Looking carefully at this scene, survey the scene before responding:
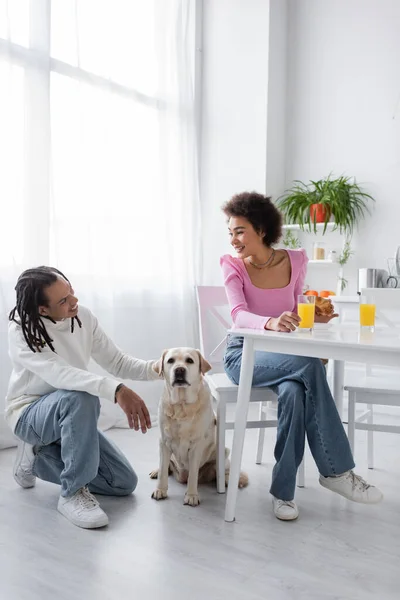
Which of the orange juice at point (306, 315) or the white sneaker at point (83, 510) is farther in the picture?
the orange juice at point (306, 315)

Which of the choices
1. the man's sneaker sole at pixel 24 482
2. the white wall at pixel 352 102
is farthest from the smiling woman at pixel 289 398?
the white wall at pixel 352 102

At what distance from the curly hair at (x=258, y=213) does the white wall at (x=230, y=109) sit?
166 cm

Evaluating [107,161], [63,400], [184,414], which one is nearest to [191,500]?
[184,414]

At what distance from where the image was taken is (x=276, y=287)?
2363 mm

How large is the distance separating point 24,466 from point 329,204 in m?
2.69

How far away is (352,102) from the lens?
13.2 feet

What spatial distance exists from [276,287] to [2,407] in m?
1.47

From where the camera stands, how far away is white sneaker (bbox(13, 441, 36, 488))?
208 cm

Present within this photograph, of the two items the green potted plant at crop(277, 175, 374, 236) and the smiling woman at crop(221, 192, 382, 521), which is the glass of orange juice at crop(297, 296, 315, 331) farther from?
the green potted plant at crop(277, 175, 374, 236)

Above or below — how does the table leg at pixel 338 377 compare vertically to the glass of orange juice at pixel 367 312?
below

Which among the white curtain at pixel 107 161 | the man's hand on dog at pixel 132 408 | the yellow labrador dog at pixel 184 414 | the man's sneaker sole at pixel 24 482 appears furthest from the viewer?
the white curtain at pixel 107 161

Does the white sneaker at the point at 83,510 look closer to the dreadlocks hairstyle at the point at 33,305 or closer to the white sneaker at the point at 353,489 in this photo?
the dreadlocks hairstyle at the point at 33,305

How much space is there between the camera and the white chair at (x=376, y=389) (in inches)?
84.7

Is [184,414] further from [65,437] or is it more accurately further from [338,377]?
[338,377]
